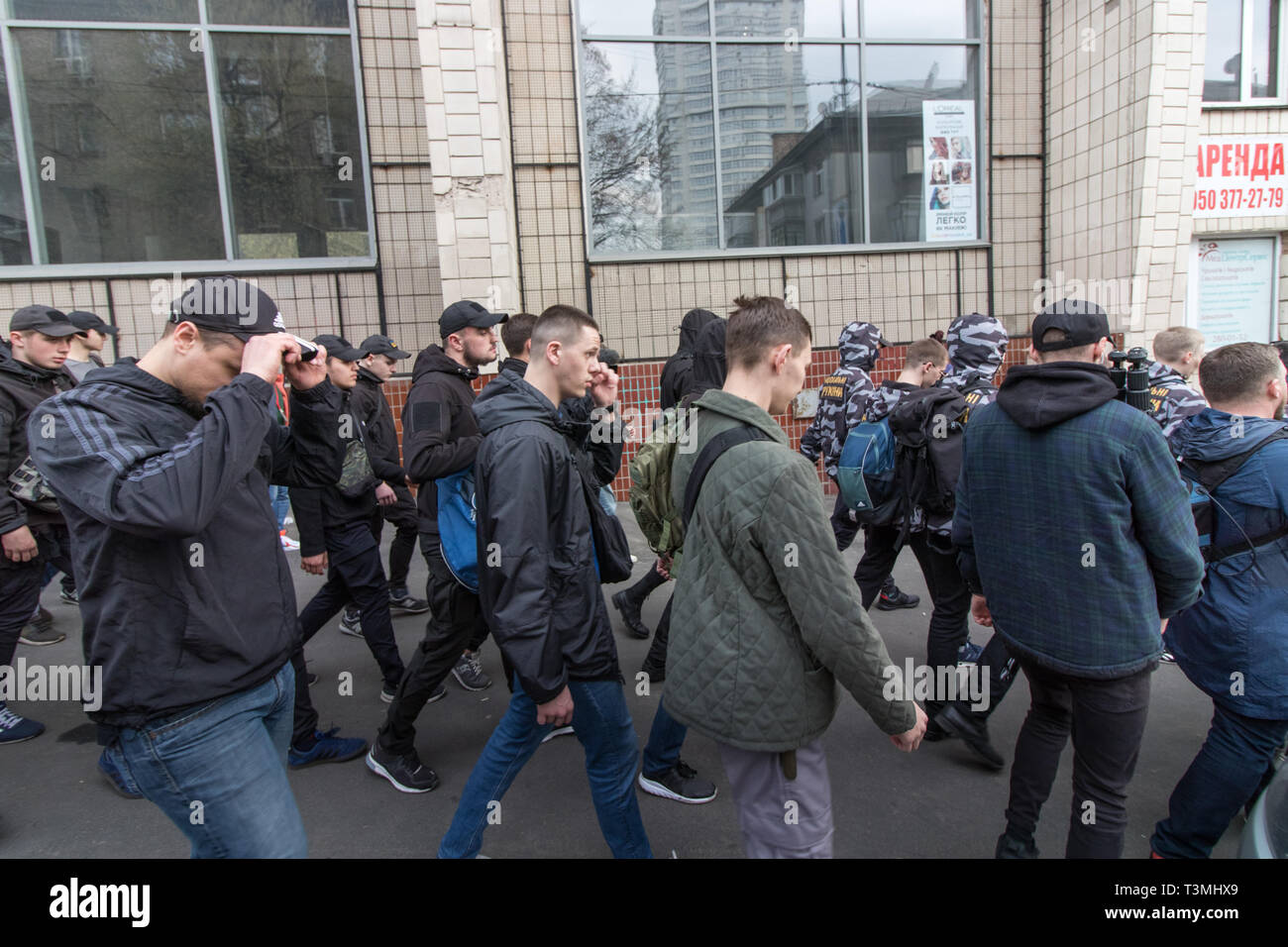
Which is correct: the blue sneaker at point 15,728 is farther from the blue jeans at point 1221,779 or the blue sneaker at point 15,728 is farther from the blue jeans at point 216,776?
the blue jeans at point 1221,779

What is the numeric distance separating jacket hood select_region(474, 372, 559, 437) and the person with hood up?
7.71 ft

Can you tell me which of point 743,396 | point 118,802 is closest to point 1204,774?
point 743,396

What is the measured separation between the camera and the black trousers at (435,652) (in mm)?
3264

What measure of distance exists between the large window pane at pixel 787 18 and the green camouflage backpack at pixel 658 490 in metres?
7.01

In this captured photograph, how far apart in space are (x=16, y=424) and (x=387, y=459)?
185cm

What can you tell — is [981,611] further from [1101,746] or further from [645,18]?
[645,18]

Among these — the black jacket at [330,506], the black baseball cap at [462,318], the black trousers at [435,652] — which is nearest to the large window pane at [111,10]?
the black jacket at [330,506]

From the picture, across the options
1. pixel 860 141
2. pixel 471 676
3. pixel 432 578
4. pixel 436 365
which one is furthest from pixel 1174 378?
pixel 860 141

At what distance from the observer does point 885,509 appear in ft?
13.4

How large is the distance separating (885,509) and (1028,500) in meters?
1.63

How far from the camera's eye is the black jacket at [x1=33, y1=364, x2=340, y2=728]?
5.50ft

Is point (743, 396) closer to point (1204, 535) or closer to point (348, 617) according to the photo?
point (1204, 535)

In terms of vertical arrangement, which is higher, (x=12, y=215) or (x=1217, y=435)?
(x=12, y=215)

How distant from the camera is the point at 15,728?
3930mm
